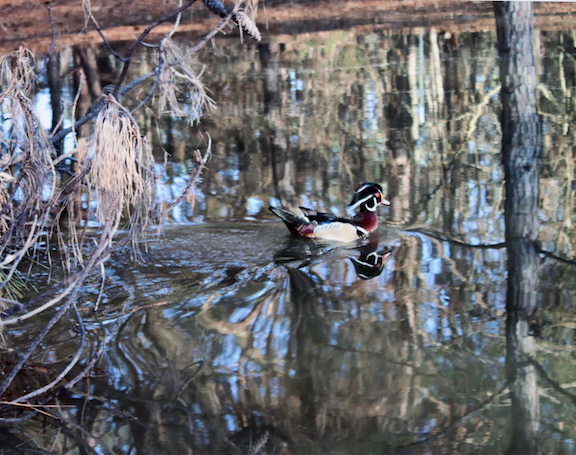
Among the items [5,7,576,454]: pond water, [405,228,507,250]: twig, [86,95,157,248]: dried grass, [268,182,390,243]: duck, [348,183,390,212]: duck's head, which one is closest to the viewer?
[86,95,157,248]: dried grass

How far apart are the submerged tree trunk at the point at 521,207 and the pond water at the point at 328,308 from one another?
0.08m

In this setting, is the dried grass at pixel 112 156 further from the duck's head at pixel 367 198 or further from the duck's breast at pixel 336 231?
the duck's head at pixel 367 198

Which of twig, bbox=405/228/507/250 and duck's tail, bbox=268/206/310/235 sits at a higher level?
duck's tail, bbox=268/206/310/235

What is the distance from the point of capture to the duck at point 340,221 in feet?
29.5

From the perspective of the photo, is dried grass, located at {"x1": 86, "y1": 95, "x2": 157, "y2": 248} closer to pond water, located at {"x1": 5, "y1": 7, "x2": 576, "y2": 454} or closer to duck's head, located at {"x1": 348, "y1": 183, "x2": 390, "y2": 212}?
pond water, located at {"x1": 5, "y1": 7, "x2": 576, "y2": 454}

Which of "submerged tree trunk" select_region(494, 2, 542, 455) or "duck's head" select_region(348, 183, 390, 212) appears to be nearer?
"submerged tree trunk" select_region(494, 2, 542, 455)

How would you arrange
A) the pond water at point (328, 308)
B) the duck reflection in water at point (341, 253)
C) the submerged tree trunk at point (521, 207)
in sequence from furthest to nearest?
the duck reflection in water at point (341, 253)
the submerged tree trunk at point (521, 207)
the pond water at point (328, 308)

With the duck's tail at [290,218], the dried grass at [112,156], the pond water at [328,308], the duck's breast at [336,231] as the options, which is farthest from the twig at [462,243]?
the dried grass at [112,156]

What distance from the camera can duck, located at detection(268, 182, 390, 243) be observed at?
29.5 ft

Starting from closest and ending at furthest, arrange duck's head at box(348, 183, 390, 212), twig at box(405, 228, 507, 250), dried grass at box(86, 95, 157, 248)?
dried grass at box(86, 95, 157, 248), twig at box(405, 228, 507, 250), duck's head at box(348, 183, 390, 212)

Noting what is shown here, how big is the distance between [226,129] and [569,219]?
20.9ft

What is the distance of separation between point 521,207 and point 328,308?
3468mm

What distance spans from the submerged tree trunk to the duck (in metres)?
1.52

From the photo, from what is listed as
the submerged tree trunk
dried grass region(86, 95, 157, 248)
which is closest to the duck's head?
the submerged tree trunk
